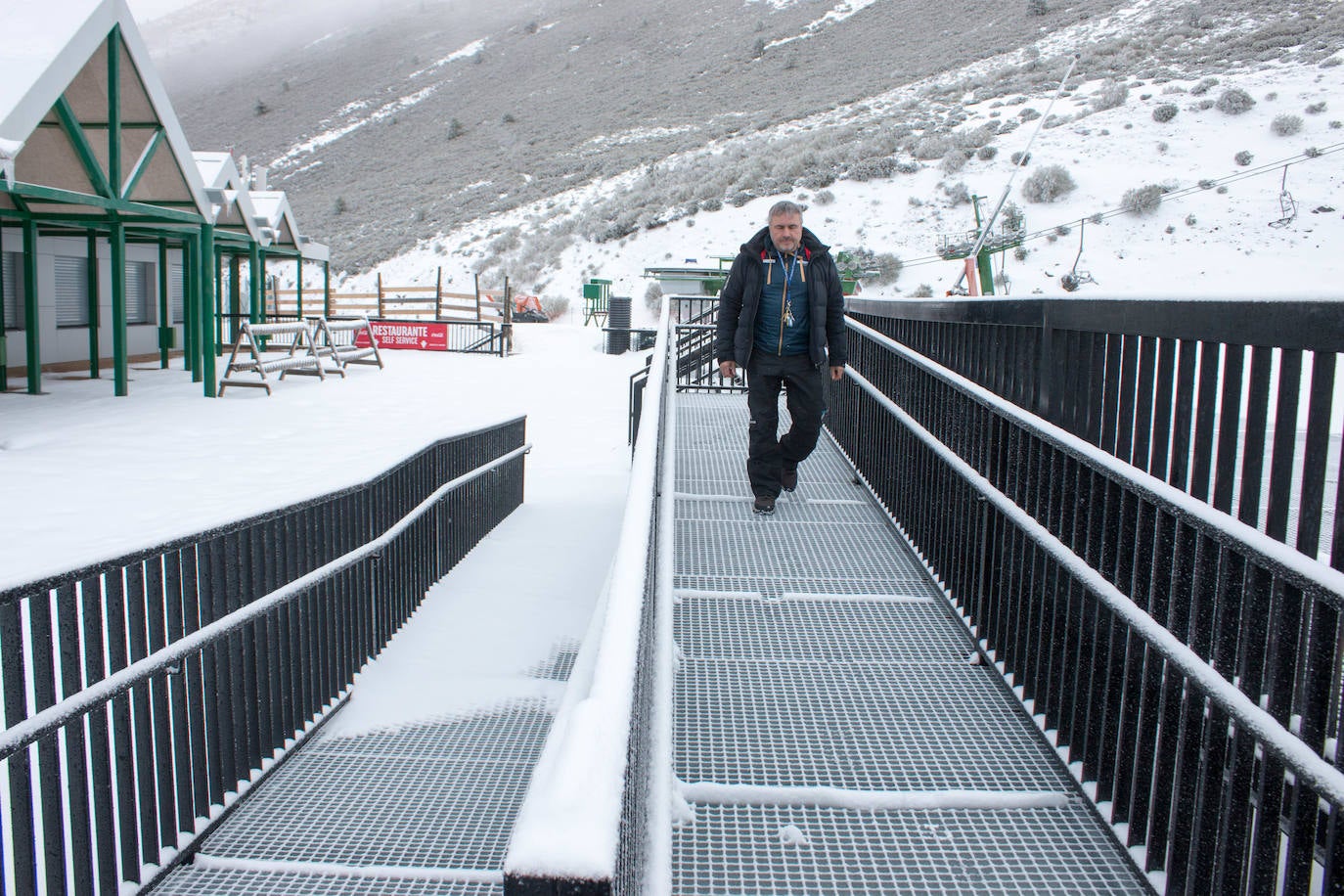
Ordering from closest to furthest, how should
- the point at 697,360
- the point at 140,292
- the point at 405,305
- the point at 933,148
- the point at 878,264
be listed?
1. the point at 697,360
2. the point at 140,292
3. the point at 878,264
4. the point at 405,305
5. the point at 933,148

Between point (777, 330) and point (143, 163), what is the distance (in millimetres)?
12171

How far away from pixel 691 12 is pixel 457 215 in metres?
42.3

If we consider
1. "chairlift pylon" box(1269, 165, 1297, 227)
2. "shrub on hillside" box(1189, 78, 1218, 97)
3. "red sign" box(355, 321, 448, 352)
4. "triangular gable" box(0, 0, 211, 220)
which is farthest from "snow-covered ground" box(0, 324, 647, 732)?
"shrub on hillside" box(1189, 78, 1218, 97)

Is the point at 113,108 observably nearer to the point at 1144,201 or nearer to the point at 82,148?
the point at 82,148

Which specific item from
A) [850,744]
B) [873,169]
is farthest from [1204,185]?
[850,744]

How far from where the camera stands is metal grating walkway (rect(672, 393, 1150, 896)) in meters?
2.96

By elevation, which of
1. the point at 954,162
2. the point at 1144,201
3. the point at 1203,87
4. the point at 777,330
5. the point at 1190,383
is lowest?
the point at 1190,383

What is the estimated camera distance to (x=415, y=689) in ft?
18.5

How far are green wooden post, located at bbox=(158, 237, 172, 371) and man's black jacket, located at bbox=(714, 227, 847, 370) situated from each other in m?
17.8

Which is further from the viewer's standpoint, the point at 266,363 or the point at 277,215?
the point at 277,215

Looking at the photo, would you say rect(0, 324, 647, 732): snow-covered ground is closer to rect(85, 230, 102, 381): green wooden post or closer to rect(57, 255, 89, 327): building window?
rect(85, 230, 102, 381): green wooden post

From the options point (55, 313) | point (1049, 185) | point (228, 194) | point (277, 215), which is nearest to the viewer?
point (55, 313)

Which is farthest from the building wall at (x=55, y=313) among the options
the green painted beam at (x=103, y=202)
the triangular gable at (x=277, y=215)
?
the triangular gable at (x=277, y=215)

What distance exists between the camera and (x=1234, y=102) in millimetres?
38438
